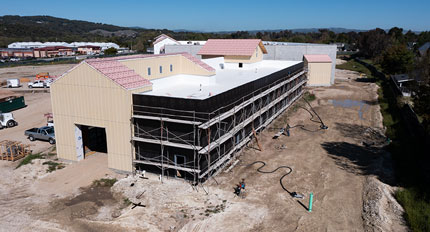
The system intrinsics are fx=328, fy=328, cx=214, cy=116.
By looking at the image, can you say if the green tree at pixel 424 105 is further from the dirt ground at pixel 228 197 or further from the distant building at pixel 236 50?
the distant building at pixel 236 50

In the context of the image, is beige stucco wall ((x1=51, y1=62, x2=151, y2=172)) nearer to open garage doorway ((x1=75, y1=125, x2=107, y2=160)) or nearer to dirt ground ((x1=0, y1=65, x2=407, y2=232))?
open garage doorway ((x1=75, y1=125, x2=107, y2=160))

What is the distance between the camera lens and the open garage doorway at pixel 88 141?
2289cm

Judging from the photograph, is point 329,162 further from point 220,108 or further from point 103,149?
point 103,149

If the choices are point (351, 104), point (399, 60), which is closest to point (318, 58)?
point (351, 104)

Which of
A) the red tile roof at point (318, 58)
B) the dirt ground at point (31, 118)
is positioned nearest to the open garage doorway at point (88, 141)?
the dirt ground at point (31, 118)

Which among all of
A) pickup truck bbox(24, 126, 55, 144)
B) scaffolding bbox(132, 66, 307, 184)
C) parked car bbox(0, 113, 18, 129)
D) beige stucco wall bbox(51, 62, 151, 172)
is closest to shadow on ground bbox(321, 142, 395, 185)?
scaffolding bbox(132, 66, 307, 184)

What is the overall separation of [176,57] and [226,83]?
4.85 metres

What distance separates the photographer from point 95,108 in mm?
21234

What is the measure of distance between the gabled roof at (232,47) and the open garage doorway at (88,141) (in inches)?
788

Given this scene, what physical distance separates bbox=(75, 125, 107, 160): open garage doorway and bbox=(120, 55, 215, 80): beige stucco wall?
18.8 ft

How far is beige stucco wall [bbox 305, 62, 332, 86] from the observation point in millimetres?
54344

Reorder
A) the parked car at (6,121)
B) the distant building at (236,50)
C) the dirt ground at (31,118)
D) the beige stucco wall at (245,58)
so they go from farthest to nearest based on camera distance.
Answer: the distant building at (236,50), the beige stucco wall at (245,58), the parked car at (6,121), the dirt ground at (31,118)

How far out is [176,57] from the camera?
2822 centimetres

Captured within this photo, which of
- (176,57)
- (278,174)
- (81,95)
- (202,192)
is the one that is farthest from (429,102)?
(81,95)
